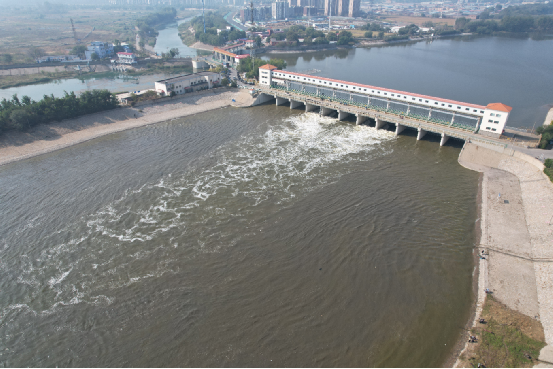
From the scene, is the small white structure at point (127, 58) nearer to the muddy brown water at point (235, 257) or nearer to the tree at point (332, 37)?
the muddy brown water at point (235, 257)

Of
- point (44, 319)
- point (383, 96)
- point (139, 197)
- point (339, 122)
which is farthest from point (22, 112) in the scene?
point (383, 96)

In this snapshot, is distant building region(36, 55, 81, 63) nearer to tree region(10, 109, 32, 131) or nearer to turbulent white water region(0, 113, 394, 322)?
tree region(10, 109, 32, 131)

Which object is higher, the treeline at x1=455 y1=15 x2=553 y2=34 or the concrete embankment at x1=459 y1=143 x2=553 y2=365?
the treeline at x1=455 y1=15 x2=553 y2=34

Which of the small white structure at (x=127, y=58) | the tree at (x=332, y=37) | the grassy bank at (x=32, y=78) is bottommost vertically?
the grassy bank at (x=32, y=78)

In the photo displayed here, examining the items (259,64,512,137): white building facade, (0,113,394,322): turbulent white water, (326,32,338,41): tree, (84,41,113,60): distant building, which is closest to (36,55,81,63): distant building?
(84,41,113,60): distant building

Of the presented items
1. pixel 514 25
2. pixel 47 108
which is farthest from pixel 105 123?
pixel 514 25

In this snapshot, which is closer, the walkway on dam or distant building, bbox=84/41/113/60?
the walkway on dam

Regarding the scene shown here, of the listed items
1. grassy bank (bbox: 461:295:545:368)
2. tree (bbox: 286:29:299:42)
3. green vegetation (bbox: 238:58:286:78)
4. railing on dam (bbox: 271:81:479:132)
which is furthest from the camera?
tree (bbox: 286:29:299:42)

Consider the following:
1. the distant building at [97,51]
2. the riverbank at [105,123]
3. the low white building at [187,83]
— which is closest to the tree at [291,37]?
the distant building at [97,51]

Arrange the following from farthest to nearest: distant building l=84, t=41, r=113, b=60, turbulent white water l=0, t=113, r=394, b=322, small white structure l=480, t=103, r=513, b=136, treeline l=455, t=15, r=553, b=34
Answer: treeline l=455, t=15, r=553, b=34 < distant building l=84, t=41, r=113, b=60 < small white structure l=480, t=103, r=513, b=136 < turbulent white water l=0, t=113, r=394, b=322
